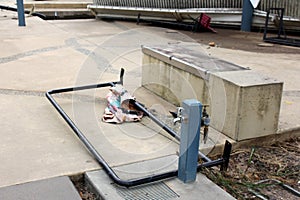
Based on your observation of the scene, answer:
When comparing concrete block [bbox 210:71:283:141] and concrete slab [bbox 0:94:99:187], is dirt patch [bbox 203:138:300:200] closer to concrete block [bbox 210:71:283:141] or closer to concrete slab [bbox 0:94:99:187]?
concrete block [bbox 210:71:283:141]

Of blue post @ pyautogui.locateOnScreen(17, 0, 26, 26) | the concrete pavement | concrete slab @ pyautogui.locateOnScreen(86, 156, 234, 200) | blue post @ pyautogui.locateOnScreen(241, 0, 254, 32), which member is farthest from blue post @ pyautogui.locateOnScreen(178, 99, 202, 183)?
blue post @ pyautogui.locateOnScreen(241, 0, 254, 32)

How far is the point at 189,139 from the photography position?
2309 millimetres

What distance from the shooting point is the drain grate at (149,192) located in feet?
7.36

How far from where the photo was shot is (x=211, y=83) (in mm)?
3127

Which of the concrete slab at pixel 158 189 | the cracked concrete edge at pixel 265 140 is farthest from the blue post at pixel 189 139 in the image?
the cracked concrete edge at pixel 265 140

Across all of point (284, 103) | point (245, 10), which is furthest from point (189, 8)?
point (284, 103)

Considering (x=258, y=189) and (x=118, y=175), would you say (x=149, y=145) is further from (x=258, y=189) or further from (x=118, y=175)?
(x=258, y=189)

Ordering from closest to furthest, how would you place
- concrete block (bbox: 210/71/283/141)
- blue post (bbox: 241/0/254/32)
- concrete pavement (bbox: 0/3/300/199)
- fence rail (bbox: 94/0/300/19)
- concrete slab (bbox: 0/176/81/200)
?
concrete slab (bbox: 0/176/81/200)
concrete pavement (bbox: 0/3/300/199)
concrete block (bbox: 210/71/283/141)
fence rail (bbox: 94/0/300/19)
blue post (bbox: 241/0/254/32)

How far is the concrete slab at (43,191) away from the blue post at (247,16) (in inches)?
284

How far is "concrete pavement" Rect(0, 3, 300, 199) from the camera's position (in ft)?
8.66

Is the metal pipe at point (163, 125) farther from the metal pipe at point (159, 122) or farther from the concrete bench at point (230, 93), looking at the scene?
the concrete bench at point (230, 93)

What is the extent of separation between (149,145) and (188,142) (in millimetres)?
650

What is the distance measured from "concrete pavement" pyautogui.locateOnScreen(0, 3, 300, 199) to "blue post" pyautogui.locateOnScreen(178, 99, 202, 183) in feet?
1.38

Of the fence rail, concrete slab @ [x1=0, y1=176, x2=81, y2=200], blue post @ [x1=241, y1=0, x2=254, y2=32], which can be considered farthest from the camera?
blue post @ [x1=241, y1=0, x2=254, y2=32]
